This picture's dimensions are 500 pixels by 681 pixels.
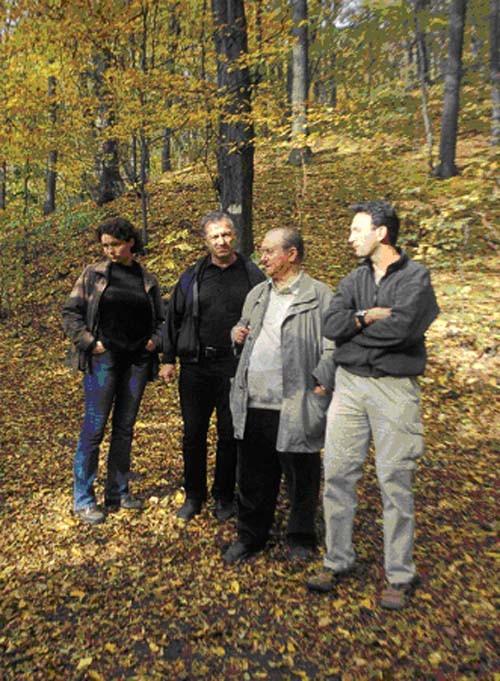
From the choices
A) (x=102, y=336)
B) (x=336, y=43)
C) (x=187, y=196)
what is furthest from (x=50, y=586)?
(x=336, y=43)

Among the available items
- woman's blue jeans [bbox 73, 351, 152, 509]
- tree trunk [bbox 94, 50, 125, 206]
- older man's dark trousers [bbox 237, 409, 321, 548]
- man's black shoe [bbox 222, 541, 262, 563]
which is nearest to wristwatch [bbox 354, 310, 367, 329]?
older man's dark trousers [bbox 237, 409, 321, 548]

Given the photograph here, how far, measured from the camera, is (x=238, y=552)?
379 cm

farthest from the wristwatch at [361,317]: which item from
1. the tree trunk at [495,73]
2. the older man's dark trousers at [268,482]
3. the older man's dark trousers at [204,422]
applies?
the tree trunk at [495,73]

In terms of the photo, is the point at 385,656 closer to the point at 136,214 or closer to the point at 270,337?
the point at 270,337

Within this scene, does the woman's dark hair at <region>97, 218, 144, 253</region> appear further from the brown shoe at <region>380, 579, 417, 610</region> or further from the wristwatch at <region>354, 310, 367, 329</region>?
the brown shoe at <region>380, 579, 417, 610</region>

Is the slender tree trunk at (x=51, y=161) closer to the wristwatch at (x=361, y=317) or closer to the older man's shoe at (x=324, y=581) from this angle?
the wristwatch at (x=361, y=317)

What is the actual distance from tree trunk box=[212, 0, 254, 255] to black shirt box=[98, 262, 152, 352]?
3886mm

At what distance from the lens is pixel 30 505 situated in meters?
4.75

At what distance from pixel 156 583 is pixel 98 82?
35.7 ft

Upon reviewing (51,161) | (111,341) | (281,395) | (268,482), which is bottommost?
(268,482)

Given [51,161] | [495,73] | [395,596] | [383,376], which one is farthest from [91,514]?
[495,73]

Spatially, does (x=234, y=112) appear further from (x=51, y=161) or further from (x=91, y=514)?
(x=51, y=161)

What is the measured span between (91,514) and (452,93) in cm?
1363

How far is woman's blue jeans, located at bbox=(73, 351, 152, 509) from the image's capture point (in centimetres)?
424
